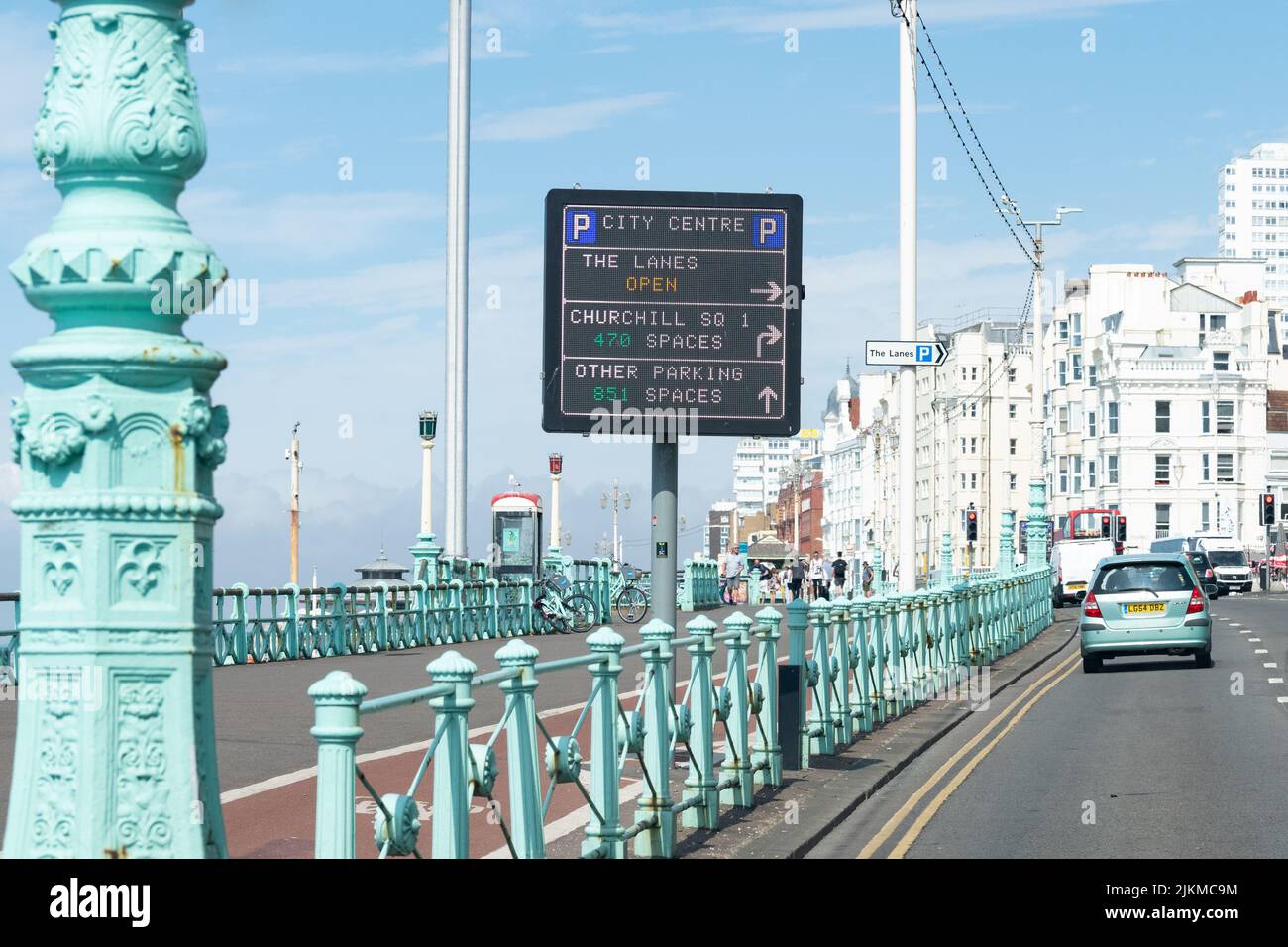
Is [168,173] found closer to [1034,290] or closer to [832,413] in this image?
[1034,290]

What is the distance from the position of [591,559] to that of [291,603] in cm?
1523

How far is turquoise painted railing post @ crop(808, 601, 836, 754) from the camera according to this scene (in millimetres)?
15266

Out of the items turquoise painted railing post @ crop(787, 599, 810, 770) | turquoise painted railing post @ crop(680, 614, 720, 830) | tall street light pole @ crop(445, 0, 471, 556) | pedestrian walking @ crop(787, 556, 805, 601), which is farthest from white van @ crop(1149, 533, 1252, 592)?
turquoise painted railing post @ crop(680, 614, 720, 830)

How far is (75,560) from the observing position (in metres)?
4.66

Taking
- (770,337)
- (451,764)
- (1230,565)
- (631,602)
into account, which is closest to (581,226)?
(770,337)

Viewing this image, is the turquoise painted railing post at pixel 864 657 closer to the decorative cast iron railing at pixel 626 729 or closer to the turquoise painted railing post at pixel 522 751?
the decorative cast iron railing at pixel 626 729

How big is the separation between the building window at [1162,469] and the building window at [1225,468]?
2369 millimetres

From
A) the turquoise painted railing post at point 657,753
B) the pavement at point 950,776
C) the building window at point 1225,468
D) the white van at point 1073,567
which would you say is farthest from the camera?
the building window at point 1225,468

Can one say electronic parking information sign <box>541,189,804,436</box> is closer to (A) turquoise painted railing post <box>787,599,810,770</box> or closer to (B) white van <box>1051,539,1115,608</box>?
(A) turquoise painted railing post <box>787,599,810,770</box>

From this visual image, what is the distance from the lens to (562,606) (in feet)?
128

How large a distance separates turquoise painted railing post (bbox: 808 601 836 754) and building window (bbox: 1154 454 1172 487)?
268 feet

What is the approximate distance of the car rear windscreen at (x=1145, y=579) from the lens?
27.0m

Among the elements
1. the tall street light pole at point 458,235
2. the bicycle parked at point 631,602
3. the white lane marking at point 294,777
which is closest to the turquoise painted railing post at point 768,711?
the white lane marking at point 294,777
